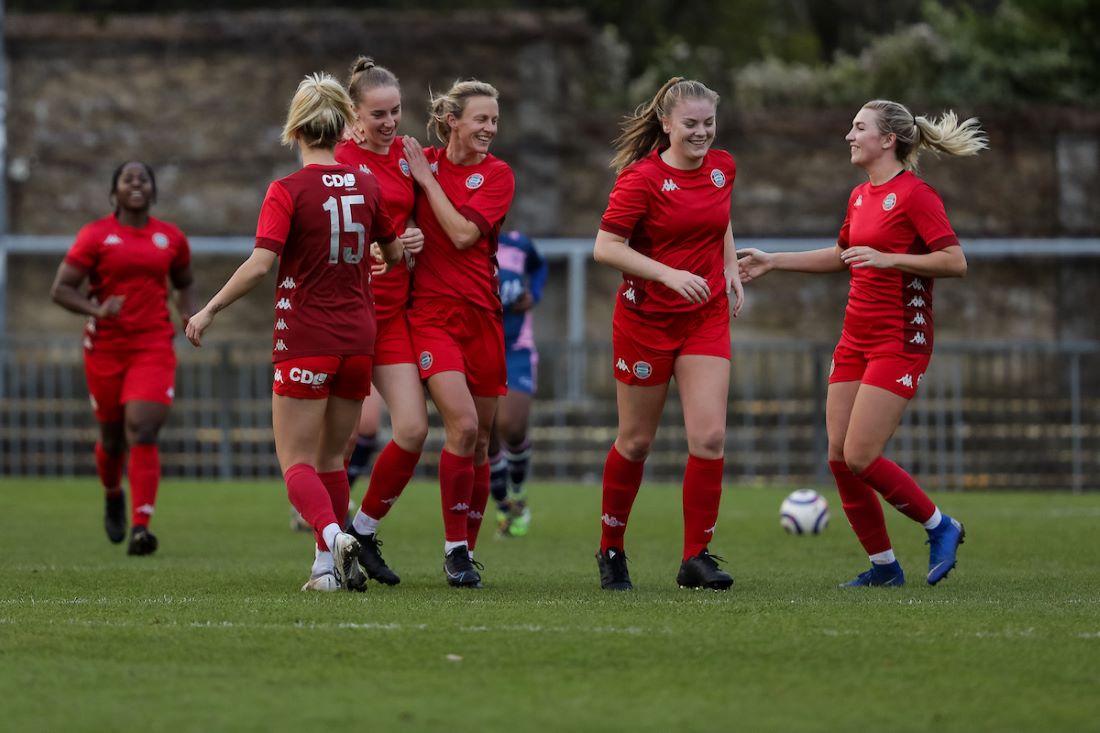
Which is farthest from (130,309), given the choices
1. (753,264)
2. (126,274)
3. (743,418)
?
(743,418)

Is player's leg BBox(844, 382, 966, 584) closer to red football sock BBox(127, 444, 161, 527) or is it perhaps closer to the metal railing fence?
red football sock BBox(127, 444, 161, 527)

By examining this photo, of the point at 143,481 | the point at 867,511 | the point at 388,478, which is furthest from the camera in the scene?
the point at 143,481

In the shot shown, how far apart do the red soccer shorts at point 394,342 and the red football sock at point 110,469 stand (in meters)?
4.06

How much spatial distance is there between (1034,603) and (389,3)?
22892 millimetres

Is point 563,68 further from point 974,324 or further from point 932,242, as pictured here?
point 932,242

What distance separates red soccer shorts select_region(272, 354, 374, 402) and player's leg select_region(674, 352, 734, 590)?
1.43 m

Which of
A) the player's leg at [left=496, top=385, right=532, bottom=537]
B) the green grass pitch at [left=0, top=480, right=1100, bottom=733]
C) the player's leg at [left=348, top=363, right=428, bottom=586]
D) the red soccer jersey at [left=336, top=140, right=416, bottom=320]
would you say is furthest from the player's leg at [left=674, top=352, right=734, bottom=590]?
the player's leg at [left=496, top=385, right=532, bottom=537]

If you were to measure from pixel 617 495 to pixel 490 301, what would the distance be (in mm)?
1075

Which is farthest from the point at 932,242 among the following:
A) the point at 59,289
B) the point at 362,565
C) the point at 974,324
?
the point at 974,324

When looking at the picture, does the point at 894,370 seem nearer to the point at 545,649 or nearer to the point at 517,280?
the point at 545,649

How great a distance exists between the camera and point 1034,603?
779 centimetres

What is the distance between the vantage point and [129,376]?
11.5m

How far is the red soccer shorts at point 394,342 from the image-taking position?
838 cm

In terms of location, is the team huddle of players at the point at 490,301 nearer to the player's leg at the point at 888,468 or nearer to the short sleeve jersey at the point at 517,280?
the player's leg at the point at 888,468
